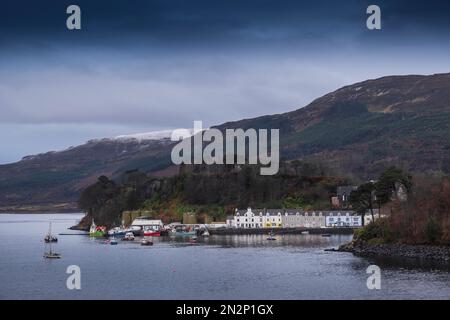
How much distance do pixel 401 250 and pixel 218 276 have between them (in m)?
13.4

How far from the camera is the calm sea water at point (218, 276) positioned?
104ft

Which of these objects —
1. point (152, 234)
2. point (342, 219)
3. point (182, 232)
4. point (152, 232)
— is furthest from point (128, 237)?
point (342, 219)

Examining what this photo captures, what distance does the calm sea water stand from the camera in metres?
31.6

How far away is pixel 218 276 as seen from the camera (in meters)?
38.1

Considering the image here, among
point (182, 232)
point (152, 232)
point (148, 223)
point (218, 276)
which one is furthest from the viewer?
point (148, 223)

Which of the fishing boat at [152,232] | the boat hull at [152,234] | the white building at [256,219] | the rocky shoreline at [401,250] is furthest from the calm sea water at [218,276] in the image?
the white building at [256,219]

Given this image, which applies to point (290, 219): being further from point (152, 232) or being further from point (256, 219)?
point (152, 232)

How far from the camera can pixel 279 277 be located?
37219 millimetres

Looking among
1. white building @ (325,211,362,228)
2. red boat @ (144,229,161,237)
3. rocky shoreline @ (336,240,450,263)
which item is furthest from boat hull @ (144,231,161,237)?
rocky shoreline @ (336,240,450,263)

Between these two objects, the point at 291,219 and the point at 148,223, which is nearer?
the point at 291,219

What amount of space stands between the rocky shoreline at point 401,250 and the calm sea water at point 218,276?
5.45 ft

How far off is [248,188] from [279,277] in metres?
63.1
